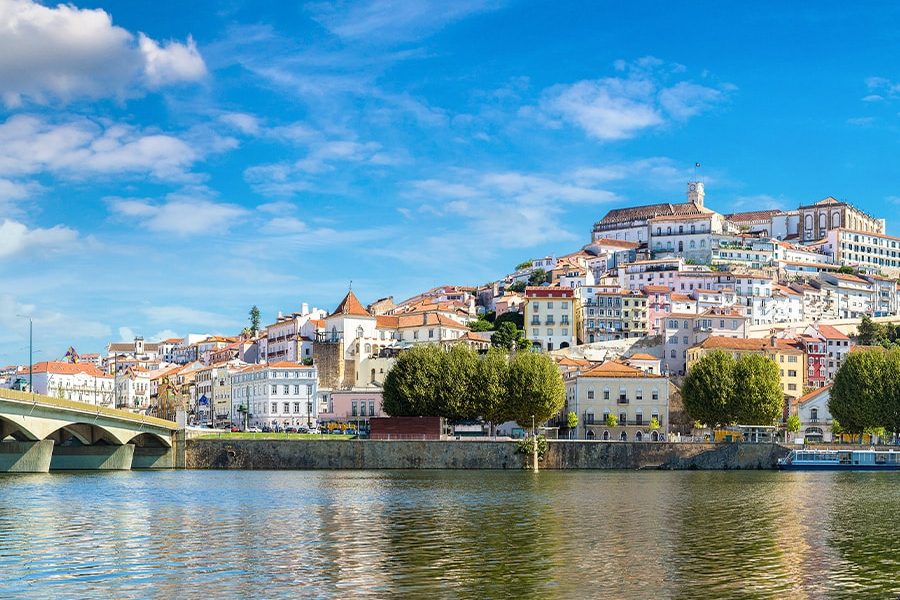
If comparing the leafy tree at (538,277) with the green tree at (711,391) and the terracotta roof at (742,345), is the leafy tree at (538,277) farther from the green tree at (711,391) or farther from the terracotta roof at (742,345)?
the green tree at (711,391)

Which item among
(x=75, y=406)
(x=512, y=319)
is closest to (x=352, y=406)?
(x=512, y=319)

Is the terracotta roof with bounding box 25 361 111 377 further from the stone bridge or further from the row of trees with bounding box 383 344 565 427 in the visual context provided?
the row of trees with bounding box 383 344 565 427

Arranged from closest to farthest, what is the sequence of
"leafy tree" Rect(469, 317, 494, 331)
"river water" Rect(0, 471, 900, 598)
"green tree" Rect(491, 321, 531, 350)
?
"river water" Rect(0, 471, 900, 598) → "green tree" Rect(491, 321, 531, 350) → "leafy tree" Rect(469, 317, 494, 331)

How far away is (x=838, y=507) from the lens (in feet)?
172

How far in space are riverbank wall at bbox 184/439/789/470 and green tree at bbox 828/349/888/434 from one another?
10922 mm

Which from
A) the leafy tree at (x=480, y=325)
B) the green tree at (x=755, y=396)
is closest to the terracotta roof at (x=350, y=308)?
the leafy tree at (x=480, y=325)

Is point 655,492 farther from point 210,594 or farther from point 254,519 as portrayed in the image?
point 210,594

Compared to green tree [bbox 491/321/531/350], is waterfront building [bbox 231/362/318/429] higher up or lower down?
lower down

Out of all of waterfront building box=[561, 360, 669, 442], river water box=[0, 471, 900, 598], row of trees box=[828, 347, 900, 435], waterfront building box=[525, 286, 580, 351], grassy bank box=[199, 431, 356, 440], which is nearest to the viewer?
river water box=[0, 471, 900, 598]

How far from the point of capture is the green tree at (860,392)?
3802 inches

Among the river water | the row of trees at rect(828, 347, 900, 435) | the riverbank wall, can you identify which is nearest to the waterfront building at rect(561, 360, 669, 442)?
the riverbank wall

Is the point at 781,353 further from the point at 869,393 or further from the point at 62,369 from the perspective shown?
the point at 62,369

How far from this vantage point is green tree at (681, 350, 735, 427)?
321 ft

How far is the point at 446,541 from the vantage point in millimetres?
37531
